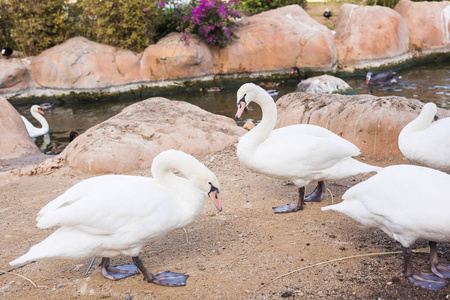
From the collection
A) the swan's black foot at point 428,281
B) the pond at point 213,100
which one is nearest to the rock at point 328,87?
the pond at point 213,100

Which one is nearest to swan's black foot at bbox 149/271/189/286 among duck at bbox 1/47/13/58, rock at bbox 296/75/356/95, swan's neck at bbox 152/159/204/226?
swan's neck at bbox 152/159/204/226

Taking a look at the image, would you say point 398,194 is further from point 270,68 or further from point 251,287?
point 270,68

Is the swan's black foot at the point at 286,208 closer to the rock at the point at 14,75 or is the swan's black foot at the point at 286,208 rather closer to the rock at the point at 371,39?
the rock at the point at 371,39

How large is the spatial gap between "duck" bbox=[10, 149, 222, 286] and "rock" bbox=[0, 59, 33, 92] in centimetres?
1157

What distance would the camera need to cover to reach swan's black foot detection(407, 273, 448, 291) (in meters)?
3.13

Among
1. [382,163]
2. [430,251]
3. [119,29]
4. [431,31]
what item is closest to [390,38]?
[431,31]

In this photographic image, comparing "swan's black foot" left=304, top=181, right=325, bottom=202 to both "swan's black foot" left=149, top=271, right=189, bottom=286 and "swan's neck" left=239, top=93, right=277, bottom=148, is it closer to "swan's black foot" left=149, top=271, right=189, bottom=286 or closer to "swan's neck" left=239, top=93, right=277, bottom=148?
"swan's neck" left=239, top=93, right=277, bottom=148

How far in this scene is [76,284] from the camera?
3.47 meters

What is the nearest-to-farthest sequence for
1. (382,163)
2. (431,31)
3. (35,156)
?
(382,163) → (35,156) → (431,31)

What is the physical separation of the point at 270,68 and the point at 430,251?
11765mm

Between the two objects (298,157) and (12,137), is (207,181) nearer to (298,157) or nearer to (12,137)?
(298,157)

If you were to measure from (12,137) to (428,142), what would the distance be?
7.04 metres

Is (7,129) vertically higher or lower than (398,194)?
lower

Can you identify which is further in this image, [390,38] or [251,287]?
[390,38]
